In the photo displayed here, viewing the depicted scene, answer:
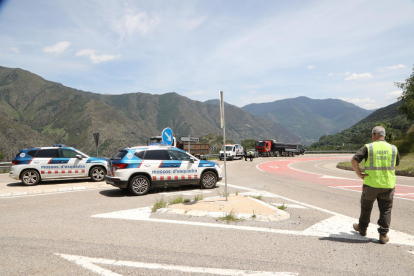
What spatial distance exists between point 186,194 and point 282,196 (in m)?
3.21

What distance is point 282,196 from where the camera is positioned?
29.9 ft

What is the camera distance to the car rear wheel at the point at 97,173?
12838 mm

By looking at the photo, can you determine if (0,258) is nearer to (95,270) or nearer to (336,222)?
(95,270)

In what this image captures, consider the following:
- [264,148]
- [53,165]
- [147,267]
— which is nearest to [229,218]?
[147,267]

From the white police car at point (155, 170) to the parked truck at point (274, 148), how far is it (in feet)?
121

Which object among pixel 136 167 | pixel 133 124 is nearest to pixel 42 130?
pixel 133 124

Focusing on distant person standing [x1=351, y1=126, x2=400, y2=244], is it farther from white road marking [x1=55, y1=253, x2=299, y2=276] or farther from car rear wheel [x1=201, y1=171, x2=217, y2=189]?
car rear wheel [x1=201, y1=171, x2=217, y2=189]

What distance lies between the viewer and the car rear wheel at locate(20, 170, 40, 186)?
11876mm

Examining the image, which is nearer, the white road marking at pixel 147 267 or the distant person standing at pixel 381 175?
the white road marking at pixel 147 267

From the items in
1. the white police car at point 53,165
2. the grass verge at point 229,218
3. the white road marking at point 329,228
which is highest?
the white police car at point 53,165

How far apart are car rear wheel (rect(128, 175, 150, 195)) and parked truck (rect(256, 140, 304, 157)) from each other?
38.6 meters

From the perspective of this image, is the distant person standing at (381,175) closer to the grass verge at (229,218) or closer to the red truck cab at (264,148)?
the grass verge at (229,218)

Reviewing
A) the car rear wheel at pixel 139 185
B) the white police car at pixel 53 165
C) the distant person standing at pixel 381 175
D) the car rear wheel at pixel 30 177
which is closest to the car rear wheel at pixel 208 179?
the car rear wheel at pixel 139 185

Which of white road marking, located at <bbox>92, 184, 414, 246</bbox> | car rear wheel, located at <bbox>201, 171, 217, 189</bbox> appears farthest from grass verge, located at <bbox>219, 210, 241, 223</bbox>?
car rear wheel, located at <bbox>201, 171, 217, 189</bbox>
